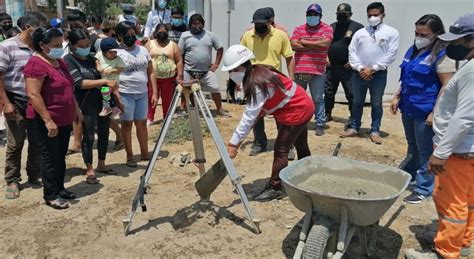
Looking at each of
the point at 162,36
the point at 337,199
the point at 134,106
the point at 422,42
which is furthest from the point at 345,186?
the point at 162,36

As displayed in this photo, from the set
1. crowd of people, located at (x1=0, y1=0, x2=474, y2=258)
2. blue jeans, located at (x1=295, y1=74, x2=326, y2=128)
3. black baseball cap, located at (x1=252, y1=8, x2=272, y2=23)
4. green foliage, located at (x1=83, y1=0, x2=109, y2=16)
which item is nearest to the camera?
crowd of people, located at (x1=0, y1=0, x2=474, y2=258)

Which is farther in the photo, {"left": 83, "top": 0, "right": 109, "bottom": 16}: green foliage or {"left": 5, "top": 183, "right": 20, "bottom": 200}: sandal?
{"left": 83, "top": 0, "right": 109, "bottom": 16}: green foliage

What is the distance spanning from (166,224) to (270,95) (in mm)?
1595

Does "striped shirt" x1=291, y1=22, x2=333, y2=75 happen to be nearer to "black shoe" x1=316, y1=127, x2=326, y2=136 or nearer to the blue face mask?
the blue face mask

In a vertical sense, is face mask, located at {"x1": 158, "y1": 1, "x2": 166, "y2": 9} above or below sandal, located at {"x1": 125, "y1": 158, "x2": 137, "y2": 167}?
above

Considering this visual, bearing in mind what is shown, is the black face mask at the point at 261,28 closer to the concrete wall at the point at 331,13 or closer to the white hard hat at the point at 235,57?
the white hard hat at the point at 235,57

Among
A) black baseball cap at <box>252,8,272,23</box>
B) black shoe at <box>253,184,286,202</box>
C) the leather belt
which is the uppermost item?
black baseball cap at <box>252,8,272,23</box>

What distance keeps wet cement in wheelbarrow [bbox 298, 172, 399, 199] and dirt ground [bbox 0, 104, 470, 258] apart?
0.56 metres

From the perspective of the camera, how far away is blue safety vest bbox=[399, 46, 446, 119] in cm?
443

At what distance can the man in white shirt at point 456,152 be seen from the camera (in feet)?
9.75

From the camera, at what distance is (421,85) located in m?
4.50

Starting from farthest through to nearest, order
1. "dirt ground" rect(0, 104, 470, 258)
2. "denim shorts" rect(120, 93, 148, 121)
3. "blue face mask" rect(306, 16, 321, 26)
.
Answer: "blue face mask" rect(306, 16, 321, 26) < "denim shorts" rect(120, 93, 148, 121) < "dirt ground" rect(0, 104, 470, 258)

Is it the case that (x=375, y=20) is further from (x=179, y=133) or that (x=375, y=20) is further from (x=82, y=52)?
(x=82, y=52)

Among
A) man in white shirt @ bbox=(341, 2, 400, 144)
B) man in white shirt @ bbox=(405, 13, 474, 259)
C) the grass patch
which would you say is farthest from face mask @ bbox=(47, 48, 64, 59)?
man in white shirt @ bbox=(341, 2, 400, 144)
